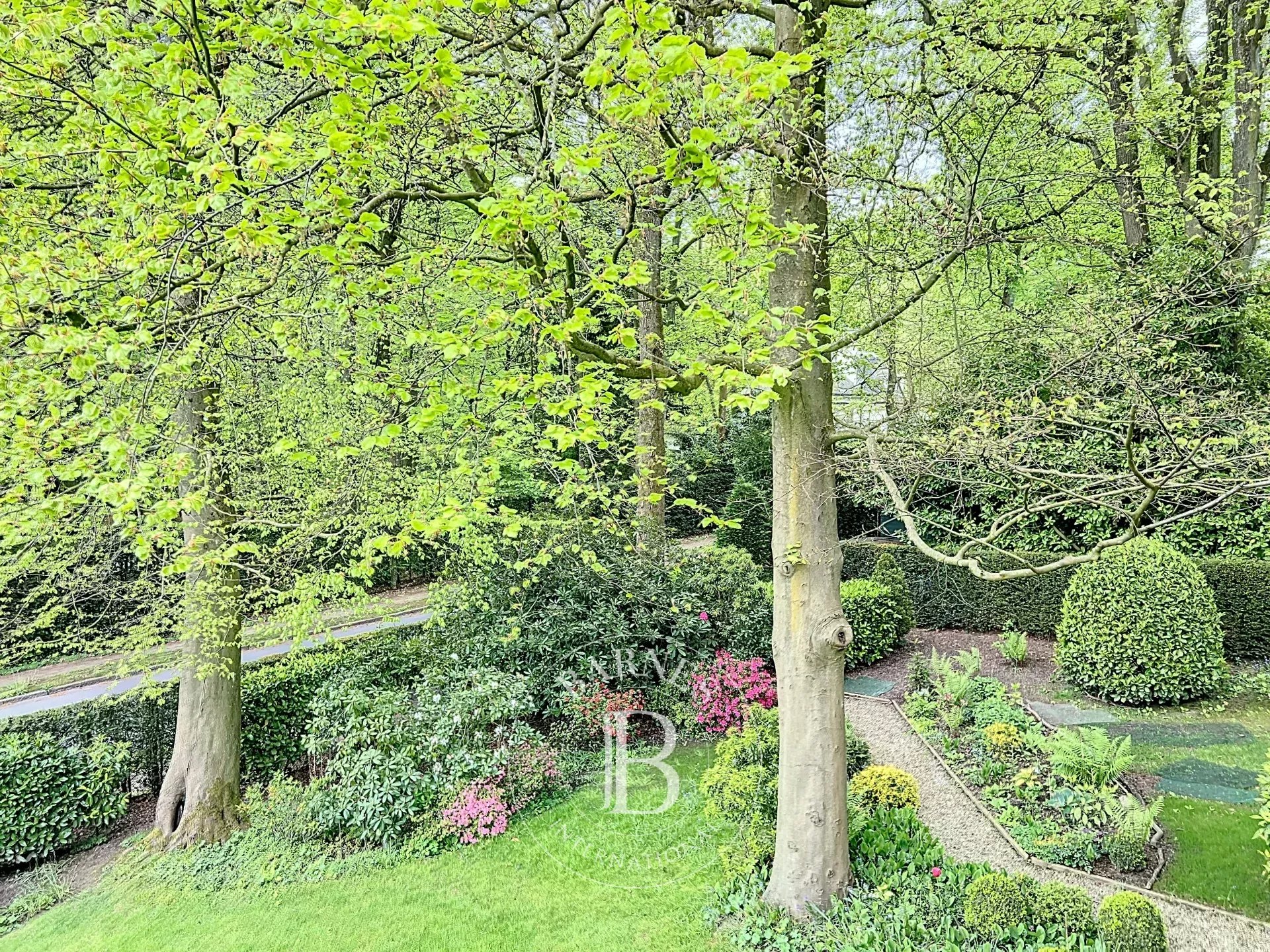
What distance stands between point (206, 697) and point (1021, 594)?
10137 millimetres

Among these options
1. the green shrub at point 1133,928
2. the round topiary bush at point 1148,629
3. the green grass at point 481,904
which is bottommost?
the green grass at point 481,904

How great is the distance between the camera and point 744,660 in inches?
302

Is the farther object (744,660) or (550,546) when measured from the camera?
(744,660)

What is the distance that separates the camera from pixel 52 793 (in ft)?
20.3

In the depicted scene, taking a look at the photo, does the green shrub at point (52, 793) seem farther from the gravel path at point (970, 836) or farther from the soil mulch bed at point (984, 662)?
the soil mulch bed at point (984, 662)

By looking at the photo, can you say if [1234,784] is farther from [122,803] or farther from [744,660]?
[122,803]

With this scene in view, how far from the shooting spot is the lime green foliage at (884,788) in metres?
4.87

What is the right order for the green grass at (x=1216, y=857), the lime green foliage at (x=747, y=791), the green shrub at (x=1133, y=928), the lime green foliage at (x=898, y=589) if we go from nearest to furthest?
the green shrub at (x=1133, y=928) < the green grass at (x=1216, y=857) < the lime green foliage at (x=747, y=791) < the lime green foliage at (x=898, y=589)

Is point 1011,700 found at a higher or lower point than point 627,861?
higher

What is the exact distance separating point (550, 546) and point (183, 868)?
4.34 m

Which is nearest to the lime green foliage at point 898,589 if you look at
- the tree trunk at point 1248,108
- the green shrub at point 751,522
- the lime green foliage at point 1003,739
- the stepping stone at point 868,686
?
the stepping stone at point 868,686

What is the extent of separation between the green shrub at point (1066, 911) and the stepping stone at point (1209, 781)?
8.78 feet

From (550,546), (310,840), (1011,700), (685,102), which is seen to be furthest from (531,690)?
(685,102)

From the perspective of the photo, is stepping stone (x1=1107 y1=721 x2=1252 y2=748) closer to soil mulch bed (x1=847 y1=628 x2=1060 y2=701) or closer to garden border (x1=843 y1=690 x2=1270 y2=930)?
soil mulch bed (x1=847 y1=628 x2=1060 y2=701)
